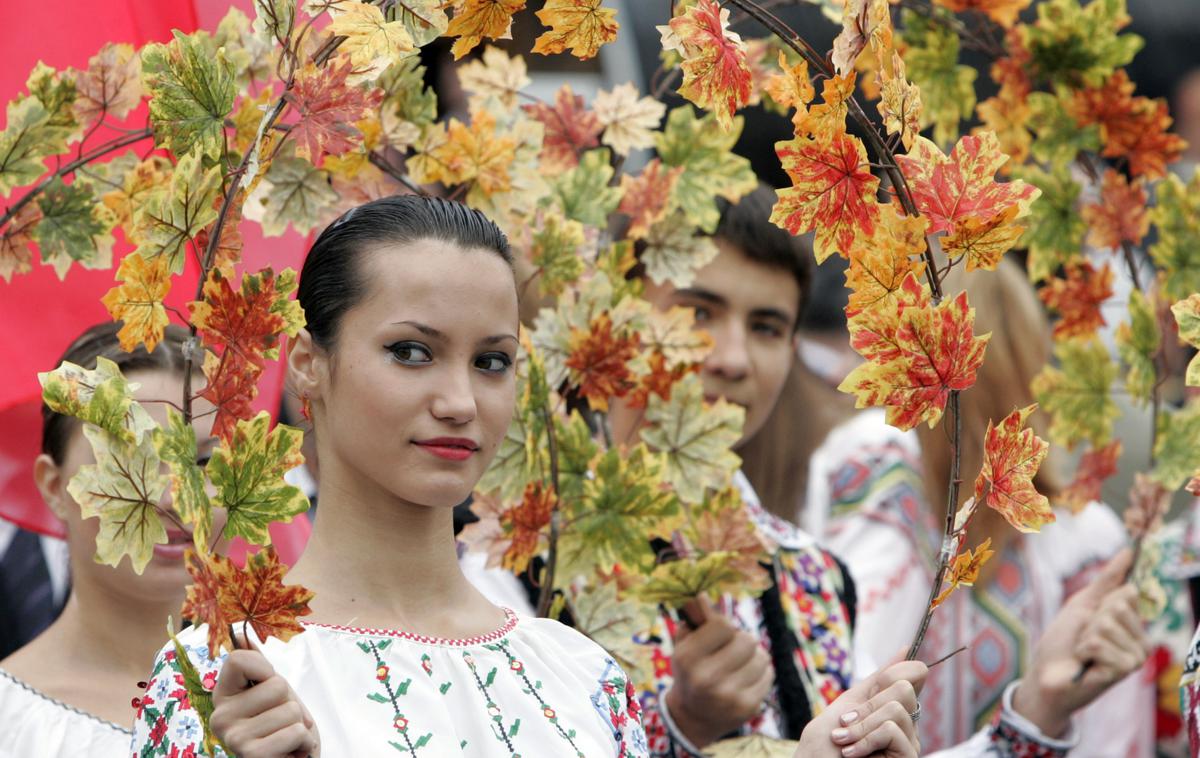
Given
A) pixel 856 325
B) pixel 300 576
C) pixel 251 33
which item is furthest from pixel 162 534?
pixel 251 33

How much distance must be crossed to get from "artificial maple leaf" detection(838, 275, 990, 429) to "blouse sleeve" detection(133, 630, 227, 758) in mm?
740

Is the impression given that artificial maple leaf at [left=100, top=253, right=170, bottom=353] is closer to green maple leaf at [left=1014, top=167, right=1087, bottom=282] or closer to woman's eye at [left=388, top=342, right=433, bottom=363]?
woman's eye at [left=388, top=342, right=433, bottom=363]

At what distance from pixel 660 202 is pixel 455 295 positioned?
90 centimetres

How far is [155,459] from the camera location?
6.10 feet

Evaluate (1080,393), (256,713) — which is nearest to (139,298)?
(256,713)

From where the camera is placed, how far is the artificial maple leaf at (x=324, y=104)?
193 cm

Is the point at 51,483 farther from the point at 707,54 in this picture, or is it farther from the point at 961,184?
the point at 961,184

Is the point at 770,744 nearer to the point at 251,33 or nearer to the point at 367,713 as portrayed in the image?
the point at 367,713

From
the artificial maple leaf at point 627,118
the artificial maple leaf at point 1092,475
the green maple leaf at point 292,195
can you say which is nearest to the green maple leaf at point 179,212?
the green maple leaf at point 292,195

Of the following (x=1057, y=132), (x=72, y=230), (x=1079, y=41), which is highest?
(x=1079, y=41)

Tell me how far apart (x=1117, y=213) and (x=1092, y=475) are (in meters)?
0.49

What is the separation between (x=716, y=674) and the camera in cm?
271

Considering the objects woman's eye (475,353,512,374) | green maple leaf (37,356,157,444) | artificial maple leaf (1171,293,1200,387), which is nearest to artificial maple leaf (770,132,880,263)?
woman's eye (475,353,512,374)

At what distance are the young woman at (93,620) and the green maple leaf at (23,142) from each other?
28 centimetres
